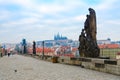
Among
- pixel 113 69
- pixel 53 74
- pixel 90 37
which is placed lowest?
pixel 53 74

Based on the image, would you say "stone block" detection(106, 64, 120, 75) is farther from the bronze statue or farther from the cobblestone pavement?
the bronze statue

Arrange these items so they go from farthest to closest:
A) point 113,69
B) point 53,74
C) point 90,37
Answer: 1. point 90,37
2. point 53,74
3. point 113,69

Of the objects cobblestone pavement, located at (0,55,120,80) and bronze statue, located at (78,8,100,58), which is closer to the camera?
cobblestone pavement, located at (0,55,120,80)

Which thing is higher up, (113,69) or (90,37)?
(90,37)

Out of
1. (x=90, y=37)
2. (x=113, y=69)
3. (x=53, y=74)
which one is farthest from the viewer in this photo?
(x=90, y=37)

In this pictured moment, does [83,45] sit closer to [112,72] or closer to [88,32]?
[88,32]

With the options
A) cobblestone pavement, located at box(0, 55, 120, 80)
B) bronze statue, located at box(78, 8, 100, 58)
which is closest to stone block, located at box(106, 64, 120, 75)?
cobblestone pavement, located at box(0, 55, 120, 80)

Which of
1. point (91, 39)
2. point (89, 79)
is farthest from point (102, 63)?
point (91, 39)

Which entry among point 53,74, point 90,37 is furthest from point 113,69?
point 90,37

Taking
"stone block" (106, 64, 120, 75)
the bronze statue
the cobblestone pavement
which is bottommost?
the cobblestone pavement

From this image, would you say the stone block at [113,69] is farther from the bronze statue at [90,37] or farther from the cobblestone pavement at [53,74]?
the bronze statue at [90,37]

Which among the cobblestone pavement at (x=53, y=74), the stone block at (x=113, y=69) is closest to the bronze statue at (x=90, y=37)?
the cobblestone pavement at (x=53, y=74)

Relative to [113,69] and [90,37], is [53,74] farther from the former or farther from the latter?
[90,37]

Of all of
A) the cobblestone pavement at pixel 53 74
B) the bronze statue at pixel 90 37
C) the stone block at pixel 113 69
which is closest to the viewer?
the cobblestone pavement at pixel 53 74
